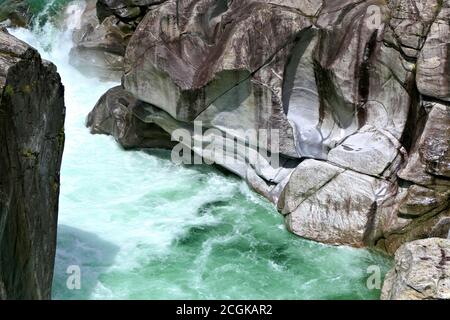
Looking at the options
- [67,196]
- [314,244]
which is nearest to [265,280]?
[314,244]

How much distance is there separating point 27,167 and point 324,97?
26.1 ft

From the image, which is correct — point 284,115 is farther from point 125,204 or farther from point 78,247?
point 78,247

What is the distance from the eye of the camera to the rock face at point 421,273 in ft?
35.4

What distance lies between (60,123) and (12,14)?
16233mm

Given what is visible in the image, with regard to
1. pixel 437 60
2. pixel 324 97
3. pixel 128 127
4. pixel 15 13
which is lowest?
pixel 128 127

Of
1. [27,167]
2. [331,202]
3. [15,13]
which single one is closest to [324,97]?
[331,202]

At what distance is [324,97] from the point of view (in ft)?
50.0

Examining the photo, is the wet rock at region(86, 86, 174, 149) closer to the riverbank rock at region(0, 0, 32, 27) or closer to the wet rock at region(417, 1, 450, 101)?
the wet rock at region(417, 1, 450, 101)

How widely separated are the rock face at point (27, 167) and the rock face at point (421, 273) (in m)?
5.92

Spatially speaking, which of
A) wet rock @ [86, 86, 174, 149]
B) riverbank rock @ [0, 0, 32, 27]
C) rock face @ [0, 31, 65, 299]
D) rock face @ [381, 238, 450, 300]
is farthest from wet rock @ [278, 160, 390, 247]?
riverbank rock @ [0, 0, 32, 27]

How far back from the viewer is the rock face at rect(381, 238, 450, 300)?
10781mm

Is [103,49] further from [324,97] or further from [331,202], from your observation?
[331,202]

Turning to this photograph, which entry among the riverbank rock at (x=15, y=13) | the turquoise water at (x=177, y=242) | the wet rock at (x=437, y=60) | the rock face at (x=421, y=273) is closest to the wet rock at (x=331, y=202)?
the turquoise water at (x=177, y=242)
